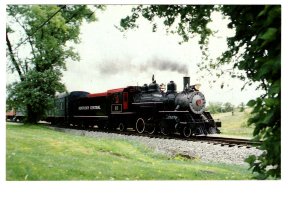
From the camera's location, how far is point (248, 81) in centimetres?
670

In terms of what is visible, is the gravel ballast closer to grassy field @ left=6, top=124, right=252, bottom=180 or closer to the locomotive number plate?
grassy field @ left=6, top=124, right=252, bottom=180

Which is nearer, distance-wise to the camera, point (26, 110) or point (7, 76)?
point (7, 76)

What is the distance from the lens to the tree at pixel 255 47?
15.1ft

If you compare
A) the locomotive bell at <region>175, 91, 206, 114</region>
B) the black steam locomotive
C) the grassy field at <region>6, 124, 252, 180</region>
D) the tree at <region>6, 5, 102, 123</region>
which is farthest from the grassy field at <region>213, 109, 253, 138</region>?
the tree at <region>6, 5, 102, 123</region>

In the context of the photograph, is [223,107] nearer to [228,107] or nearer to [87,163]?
[228,107]

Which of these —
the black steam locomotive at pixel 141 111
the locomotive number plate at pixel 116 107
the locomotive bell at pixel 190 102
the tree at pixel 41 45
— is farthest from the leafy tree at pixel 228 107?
the locomotive number plate at pixel 116 107

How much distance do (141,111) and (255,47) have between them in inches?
299

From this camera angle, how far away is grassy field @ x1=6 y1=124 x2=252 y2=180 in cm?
667

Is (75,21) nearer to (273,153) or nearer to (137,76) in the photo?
(137,76)

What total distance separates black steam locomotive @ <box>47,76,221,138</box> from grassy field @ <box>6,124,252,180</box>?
174 centimetres

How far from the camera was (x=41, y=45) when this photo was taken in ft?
25.4

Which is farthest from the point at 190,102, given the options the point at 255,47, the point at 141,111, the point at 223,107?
the point at 255,47

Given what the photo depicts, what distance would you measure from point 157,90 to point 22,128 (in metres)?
4.73

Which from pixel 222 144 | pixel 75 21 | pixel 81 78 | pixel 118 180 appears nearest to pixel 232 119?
pixel 222 144
